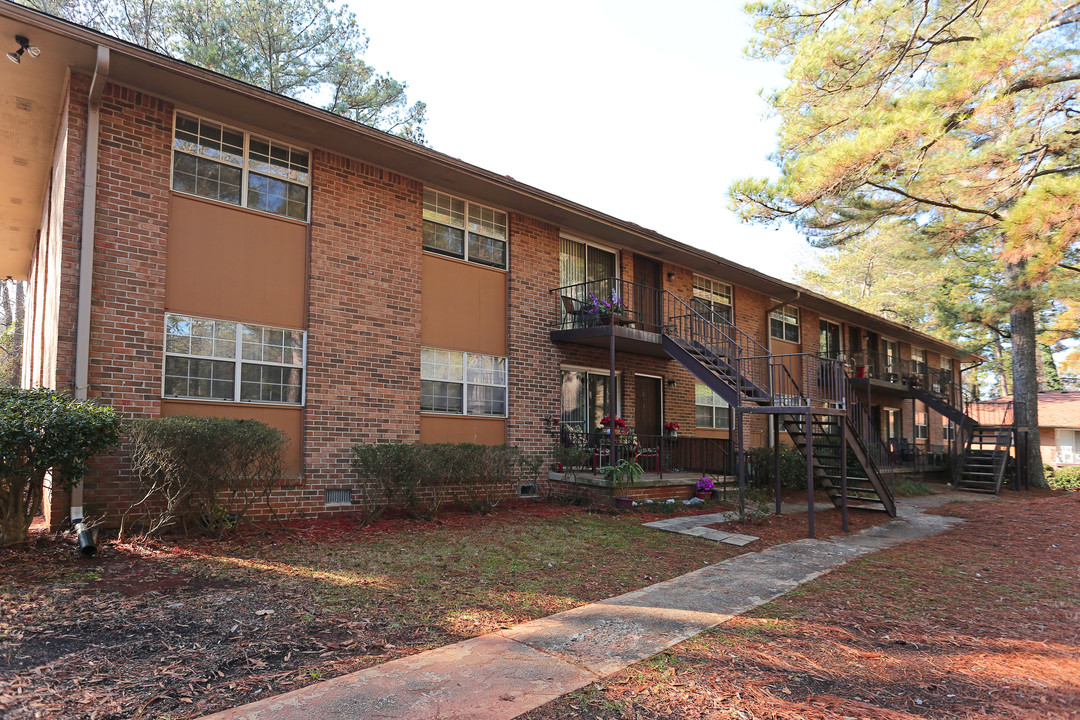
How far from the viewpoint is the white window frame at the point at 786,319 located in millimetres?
19438

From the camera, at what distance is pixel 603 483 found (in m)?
11.1

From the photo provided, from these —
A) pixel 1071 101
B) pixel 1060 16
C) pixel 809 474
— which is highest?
pixel 1060 16

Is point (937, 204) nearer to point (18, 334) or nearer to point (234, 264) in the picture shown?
point (234, 264)

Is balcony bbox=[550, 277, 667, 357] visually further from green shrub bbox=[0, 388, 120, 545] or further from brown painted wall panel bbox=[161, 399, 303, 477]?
green shrub bbox=[0, 388, 120, 545]

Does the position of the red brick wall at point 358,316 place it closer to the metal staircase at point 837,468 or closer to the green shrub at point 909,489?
the metal staircase at point 837,468

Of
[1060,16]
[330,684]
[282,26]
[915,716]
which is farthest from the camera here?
[282,26]

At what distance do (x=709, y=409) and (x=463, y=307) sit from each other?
27.2 feet

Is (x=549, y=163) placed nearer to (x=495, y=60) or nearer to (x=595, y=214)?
(x=495, y=60)

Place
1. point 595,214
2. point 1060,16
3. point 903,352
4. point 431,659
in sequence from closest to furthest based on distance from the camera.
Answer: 1. point 431,659
2. point 1060,16
3. point 595,214
4. point 903,352

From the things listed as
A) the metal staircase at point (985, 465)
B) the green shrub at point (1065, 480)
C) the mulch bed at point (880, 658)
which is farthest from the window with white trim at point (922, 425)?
the mulch bed at point (880, 658)

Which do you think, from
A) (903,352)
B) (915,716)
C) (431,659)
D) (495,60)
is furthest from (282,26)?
(903,352)

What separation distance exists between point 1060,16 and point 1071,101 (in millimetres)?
1895

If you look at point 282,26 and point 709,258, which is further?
point 282,26

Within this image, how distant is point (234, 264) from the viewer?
8.80 meters
